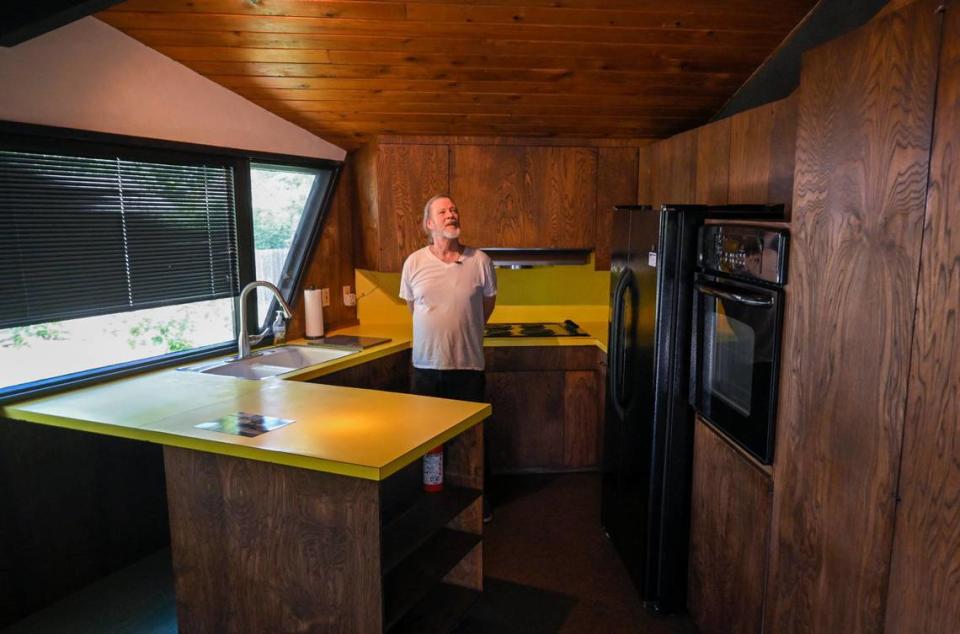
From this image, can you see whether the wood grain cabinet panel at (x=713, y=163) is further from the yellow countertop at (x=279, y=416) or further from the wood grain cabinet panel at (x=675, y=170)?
the yellow countertop at (x=279, y=416)

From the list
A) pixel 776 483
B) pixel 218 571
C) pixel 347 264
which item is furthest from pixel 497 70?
pixel 218 571

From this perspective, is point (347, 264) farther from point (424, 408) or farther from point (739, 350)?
point (739, 350)

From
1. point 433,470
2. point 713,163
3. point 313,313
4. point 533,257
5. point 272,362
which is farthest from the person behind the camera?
point 533,257

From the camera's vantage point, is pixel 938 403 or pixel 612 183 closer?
pixel 938 403

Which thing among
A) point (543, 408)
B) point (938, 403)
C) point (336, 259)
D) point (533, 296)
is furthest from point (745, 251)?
point (336, 259)

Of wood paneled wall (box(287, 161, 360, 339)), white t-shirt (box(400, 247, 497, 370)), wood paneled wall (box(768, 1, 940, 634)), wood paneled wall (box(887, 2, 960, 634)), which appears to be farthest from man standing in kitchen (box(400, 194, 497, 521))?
wood paneled wall (box(887, 2, 960, 634))

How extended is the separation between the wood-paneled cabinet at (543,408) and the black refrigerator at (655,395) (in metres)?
0.92

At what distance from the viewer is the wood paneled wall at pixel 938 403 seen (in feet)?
4.13

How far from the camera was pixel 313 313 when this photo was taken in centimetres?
384

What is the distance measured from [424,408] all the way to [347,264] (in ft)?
7.30

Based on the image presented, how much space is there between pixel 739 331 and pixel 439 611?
1.32 m

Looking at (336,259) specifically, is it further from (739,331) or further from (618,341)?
(739,331)

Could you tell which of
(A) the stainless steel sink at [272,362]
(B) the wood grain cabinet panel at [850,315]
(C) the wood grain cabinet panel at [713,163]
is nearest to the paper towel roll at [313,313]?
(A) the stainless steel sink at [272,362]

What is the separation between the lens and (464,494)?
7.39ft
